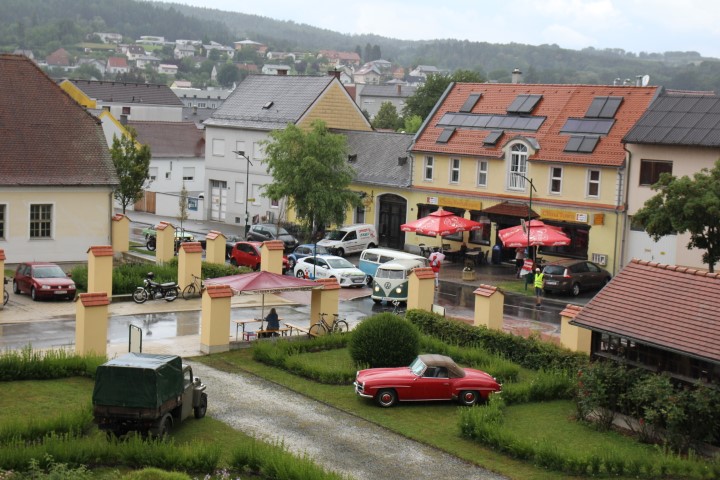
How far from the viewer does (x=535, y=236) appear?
46406 millimetres

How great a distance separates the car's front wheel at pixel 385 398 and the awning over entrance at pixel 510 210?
85.4 ft

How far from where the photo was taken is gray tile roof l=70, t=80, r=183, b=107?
109 meters

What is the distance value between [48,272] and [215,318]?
11459 millimetres

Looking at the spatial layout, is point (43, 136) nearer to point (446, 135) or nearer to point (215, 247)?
point (215, 247)

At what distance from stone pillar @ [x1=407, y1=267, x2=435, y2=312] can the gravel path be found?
29.9ft

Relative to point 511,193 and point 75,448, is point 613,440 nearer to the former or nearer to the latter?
Result: point 75,448

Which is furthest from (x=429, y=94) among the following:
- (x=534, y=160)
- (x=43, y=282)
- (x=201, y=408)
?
(x=201, y=408)

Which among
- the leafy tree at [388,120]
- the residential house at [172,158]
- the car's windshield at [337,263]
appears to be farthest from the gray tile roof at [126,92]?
the car's windshield at [337,263]

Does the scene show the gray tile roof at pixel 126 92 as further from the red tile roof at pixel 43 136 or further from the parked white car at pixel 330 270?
the parked white car at pixel 330 270

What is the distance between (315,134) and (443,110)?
304 inches

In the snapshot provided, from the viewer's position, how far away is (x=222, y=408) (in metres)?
24.5

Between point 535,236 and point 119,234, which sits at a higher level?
point 535,236

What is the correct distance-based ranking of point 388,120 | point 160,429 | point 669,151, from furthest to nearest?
1. point 388,120
2. point 669,151
3. point 160,429

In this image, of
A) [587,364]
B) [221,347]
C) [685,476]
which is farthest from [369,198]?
[685,476]
